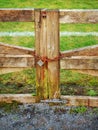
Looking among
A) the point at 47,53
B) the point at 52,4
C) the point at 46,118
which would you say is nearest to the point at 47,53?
the point at 47,53

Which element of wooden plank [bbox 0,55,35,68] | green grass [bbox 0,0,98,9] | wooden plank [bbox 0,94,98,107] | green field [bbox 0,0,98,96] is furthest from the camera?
green grass [bbox 0,0,98,9]

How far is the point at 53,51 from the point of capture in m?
6.09

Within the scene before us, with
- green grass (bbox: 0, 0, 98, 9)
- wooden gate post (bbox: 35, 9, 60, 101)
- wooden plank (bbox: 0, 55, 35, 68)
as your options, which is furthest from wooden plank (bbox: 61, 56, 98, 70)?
green grass (bbox: 0, 0, 98, 9)

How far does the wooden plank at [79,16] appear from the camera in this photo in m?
5.85

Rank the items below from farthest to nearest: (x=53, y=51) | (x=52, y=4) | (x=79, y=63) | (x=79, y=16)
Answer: (x=52, y=4) → (x=79, y=63) → (x=53, y=51) → (x=79, y=16)

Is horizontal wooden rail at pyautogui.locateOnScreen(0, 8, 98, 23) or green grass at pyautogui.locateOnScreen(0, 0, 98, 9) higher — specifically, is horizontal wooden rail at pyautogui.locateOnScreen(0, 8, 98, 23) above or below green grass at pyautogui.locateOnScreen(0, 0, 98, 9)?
below

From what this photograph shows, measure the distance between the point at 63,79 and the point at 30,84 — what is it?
0.80 metres

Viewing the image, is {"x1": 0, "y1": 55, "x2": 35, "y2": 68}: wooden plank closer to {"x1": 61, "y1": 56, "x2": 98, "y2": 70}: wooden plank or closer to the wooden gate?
the wooden gate

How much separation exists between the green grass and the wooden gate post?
9.18 metres

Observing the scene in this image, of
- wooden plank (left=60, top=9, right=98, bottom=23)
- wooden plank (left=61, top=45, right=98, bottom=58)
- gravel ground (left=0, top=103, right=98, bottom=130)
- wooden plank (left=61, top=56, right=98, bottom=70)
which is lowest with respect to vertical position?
gravel ground (left=0, top=103, right=98, bottom=130)

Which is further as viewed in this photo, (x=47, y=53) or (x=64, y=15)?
(x=47, y=53)

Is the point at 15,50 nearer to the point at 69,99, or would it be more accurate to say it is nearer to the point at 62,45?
the point at 69,99

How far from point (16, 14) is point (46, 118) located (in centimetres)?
185

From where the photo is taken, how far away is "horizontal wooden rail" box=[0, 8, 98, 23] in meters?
5.86
